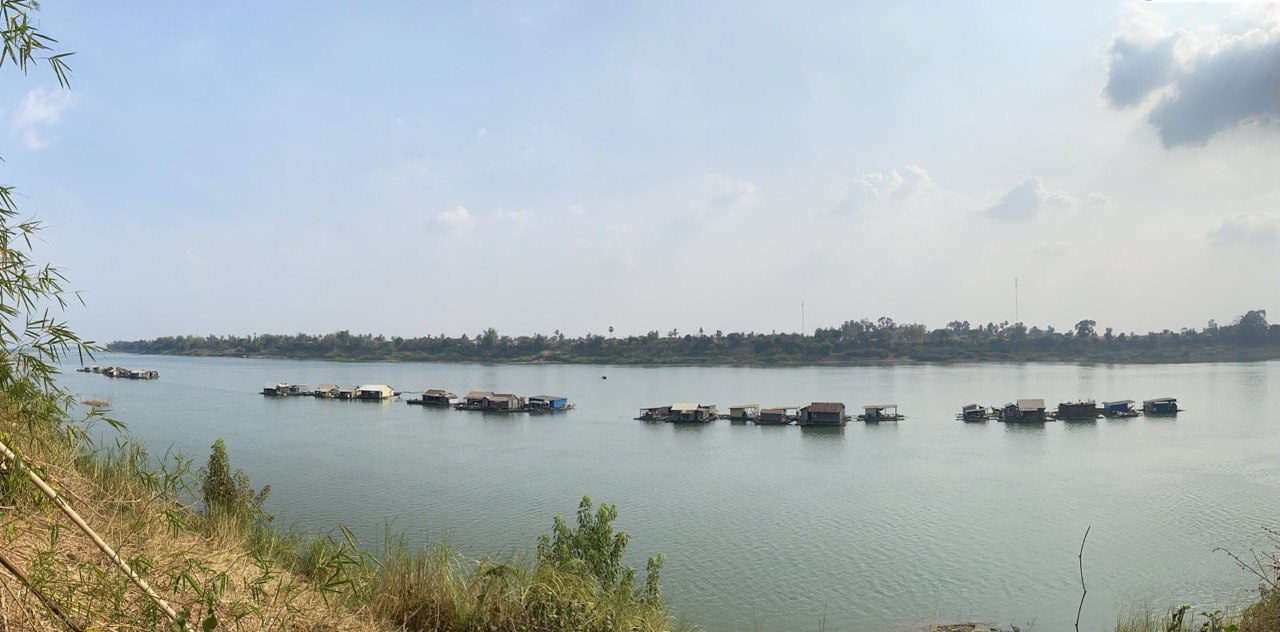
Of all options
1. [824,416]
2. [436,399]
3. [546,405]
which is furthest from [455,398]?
[824,416]

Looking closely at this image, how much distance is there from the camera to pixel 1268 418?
26172mm

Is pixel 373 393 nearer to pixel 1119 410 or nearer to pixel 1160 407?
pixel 1119 410

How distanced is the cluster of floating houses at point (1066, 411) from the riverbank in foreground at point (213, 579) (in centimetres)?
2364

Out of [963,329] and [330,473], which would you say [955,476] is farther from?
[963,329]

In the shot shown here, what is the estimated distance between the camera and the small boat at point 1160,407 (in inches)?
1073

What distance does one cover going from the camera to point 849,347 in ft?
221

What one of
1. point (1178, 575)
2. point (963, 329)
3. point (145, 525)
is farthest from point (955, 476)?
point (963, 329)

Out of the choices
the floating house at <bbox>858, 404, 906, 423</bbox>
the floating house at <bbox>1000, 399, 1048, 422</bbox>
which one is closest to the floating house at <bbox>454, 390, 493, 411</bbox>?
the floating house at <bbox>858, 404, 906, 423</bbox>

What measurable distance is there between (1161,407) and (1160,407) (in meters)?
0.03

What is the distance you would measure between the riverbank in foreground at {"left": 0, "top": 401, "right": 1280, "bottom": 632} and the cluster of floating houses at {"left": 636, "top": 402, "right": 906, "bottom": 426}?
A: 20.6 metres

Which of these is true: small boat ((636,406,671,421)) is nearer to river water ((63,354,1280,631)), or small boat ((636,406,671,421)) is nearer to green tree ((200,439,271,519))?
river water ((63,354,1280,631))

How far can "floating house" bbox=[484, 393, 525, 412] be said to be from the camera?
30.3m

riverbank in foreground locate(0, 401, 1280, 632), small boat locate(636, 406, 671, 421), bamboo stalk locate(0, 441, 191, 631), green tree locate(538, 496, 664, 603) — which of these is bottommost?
small boat locate(636, 406, 671, 421)

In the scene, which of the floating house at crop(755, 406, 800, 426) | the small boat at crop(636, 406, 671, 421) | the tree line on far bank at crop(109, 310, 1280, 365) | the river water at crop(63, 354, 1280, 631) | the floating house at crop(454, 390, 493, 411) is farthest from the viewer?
the tree line on far bank at crop(109, 310, 1280, 365)
